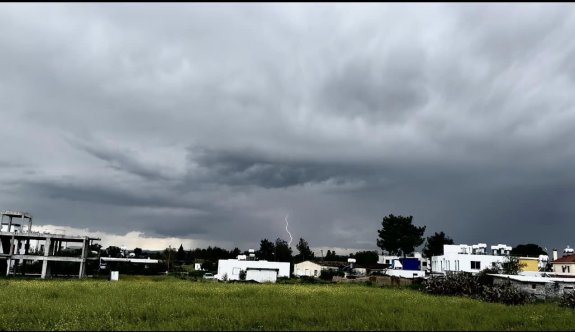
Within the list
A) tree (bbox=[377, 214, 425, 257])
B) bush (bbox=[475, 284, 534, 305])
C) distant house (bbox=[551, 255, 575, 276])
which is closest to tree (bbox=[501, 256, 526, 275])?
distant house (bbox=[551, 255, 575, 276])

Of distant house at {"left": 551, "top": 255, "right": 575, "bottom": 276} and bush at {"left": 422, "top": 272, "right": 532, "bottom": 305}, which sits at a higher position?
distant house at {"left": 551, "top": 255, "right": 575, "bottom": 276}

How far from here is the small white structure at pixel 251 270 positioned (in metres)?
83.2

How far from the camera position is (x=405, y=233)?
140250 mm

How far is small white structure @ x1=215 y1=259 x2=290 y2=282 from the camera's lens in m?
83.2

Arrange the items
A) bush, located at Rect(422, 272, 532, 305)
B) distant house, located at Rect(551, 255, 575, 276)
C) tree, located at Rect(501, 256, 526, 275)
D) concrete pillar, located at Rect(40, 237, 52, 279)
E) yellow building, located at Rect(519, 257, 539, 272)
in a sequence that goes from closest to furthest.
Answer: bush, located at Rect(422, 272, 532, 305)
tree, located at Rect(501, 256, 526, 275)
concrete pillar, located at Rect(40, 237, 52, 279)
yellow building, located at Rect(519, 257, 539, 272)
distant house, located at Rect(551, 255, 575, 276)

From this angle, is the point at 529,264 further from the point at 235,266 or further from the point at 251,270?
the point at 235,266

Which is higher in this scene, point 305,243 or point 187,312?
point 305,243

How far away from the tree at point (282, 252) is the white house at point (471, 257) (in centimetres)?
5340

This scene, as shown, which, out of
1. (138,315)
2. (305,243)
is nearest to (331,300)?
(138,315)

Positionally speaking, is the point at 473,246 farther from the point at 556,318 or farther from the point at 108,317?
the point at 108,317

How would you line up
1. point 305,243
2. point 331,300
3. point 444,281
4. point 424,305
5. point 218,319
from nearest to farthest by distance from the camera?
1. point 218,319
2. point 424,305
3. point 331,300
4. point 444,281
5. point 305,243

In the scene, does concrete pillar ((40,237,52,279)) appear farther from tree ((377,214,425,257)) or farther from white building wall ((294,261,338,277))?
tree ((377,214,425,257))

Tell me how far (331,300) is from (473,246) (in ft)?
212

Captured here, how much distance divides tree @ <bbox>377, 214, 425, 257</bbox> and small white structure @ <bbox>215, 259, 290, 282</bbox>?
55501mm
